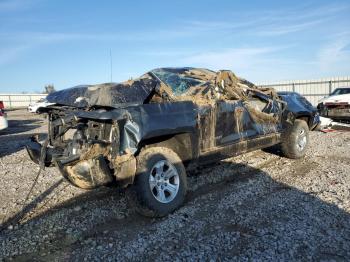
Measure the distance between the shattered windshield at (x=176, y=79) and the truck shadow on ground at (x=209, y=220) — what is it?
1.54 metres

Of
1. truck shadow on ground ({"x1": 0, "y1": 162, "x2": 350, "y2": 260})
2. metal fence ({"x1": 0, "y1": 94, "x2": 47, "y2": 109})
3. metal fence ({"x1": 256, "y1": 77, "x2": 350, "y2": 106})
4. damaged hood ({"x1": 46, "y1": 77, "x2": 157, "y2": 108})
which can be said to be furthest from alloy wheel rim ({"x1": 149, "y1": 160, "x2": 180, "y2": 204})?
metal fence ({"x1": 0, "y1": 94, "x2": 47, "y2": 109})

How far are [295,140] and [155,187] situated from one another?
12.8 feet

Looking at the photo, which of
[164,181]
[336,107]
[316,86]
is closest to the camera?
[164,181]

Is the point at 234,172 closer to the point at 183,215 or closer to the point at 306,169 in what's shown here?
the point at 306,169

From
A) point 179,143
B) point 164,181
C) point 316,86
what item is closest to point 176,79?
point 179,143

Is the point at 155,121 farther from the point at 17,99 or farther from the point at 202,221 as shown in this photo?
the point at 17,99

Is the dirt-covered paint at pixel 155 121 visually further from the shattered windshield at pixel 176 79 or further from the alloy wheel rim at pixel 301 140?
the alloy wheel rim at pixel 301 140

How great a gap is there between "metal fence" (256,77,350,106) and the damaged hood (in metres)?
20.2

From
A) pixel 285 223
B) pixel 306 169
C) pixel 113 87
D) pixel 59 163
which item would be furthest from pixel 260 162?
pixel 59 163

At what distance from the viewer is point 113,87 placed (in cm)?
488

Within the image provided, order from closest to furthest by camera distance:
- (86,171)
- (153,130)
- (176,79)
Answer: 1. (86,171)
2. (153,130)
3. (176,79)

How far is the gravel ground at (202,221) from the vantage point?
11.8 ft

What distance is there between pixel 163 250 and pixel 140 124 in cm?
147

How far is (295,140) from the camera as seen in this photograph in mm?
7324
